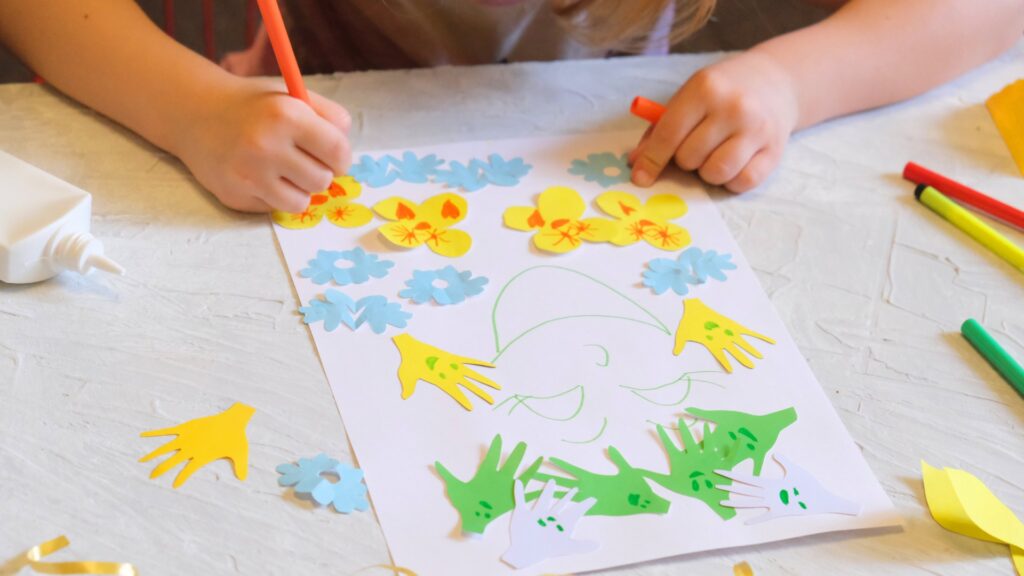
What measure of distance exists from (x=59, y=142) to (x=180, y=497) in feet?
0.91

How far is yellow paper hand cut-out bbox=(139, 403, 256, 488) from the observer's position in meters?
0.42

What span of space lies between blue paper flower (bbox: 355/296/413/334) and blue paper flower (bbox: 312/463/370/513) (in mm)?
91

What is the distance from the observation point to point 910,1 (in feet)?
2.34

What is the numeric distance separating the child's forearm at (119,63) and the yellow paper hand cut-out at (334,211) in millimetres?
83

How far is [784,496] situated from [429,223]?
247mm

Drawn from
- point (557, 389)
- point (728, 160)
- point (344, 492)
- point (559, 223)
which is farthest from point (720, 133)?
point (344, 492)

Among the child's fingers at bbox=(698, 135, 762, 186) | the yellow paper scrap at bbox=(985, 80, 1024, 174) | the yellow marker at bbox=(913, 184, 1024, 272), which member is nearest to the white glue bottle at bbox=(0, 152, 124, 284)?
the child's fingers at bbox=(698, 135, 762, 186)

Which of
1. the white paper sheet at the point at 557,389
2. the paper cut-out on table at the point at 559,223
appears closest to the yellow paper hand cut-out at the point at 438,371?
the white paper sheet at the point at 557,389

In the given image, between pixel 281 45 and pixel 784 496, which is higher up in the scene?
pixel 281 45

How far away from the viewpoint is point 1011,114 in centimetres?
72

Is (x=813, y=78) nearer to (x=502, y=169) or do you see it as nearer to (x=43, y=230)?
(x=502, y=169)

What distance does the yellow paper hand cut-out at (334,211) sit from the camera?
56cm

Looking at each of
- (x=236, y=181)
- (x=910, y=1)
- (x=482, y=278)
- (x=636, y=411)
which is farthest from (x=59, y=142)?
(x=910, y=1)

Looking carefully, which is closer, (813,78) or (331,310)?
(331,310)
